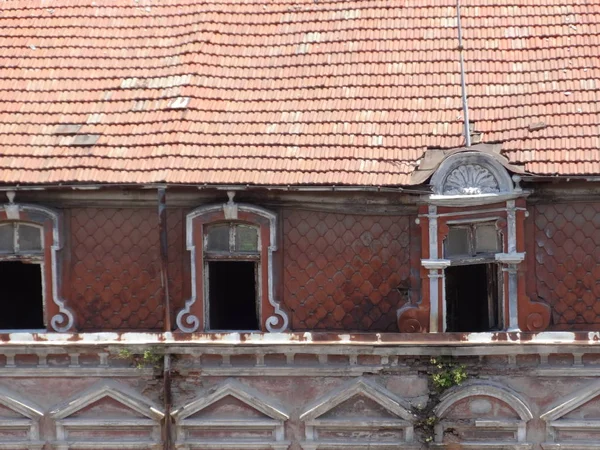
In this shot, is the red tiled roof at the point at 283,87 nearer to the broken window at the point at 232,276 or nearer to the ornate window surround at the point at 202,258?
the ornate window surround at the point at 202,258

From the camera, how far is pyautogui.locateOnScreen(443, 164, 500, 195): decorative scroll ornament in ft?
42.9

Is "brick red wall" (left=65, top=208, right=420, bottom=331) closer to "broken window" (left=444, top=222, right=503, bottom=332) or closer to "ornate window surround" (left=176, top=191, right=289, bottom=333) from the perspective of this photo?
"ornate window surround" (left=176, top=191, right=289, bottom=333)

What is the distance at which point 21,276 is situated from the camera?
48.0 feet

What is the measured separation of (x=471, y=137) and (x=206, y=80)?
3722 millimetres

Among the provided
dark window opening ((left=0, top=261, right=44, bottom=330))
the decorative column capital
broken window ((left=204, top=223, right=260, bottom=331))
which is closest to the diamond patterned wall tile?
broken window ((left=204, top=223, right=260, bottom=331))

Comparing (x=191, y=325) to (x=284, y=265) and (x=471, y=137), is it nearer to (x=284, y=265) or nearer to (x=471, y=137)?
(x=284, y=265)

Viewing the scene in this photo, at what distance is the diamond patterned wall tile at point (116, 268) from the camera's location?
13.9 m

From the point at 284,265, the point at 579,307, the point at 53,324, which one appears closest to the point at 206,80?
the point at 284,265

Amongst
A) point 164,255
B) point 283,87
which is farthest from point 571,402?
point 283,87

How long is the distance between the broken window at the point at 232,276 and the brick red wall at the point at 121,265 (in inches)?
16.0

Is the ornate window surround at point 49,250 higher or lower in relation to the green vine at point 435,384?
higher

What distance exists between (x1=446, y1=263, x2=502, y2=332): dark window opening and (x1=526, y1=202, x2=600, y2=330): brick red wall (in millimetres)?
658

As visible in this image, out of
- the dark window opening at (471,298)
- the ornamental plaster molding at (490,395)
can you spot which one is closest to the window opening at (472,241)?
the dark window opening at (471,298)

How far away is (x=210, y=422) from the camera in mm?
13328
